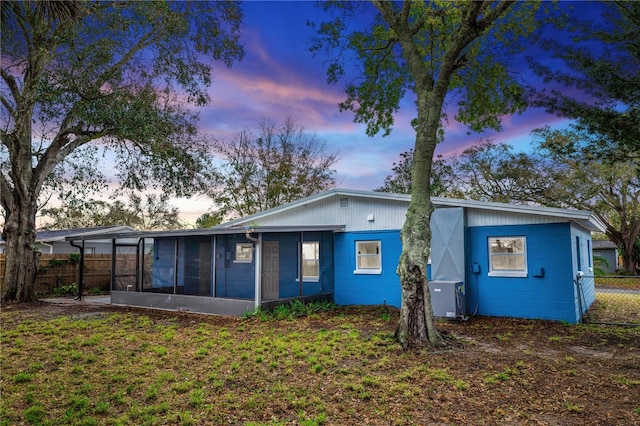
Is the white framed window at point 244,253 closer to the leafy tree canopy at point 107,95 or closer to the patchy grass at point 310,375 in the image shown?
the patchy grass at point 310,375

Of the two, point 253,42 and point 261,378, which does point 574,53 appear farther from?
point 253,42

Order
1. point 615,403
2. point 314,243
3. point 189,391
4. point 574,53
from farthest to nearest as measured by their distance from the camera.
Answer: point 314,243 < point 574,53 < point 189,391 < point 615,403

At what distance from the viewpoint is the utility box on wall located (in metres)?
9.92

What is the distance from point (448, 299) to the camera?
1000cm

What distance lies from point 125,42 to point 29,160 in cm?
476

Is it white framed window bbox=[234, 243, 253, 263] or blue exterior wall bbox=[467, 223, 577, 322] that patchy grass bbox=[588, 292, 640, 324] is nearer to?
blue exterior wall bbox=[467, 223, 577, 322]

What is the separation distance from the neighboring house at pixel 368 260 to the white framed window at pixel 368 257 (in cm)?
3

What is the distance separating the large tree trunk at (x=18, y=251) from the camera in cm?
1290

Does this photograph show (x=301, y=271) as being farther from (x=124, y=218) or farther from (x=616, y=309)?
(x=124, y=218)

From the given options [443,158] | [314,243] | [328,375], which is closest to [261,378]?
[328,375]

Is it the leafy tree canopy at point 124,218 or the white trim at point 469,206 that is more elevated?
the leafy tree canopy at point 124,218

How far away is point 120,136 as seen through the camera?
493 inches

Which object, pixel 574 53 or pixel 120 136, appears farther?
pixel 120 136

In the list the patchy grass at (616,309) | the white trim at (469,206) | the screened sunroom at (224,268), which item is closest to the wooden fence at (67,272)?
the screened sunroom at (224,268)
